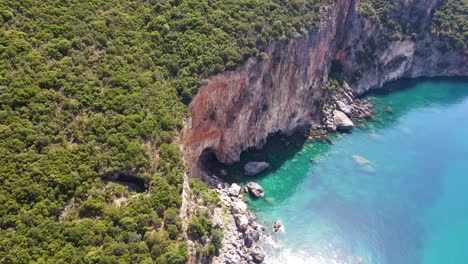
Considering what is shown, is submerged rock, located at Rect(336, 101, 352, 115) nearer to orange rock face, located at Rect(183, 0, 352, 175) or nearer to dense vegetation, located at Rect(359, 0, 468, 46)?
orange rock face, located at Rect(183, 0, 352, 175)

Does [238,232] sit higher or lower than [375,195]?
higher

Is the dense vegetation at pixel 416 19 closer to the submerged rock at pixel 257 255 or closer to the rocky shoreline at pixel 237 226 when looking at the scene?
the rocky shoreline at pixel 237 226

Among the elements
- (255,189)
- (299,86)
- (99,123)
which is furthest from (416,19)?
(99,123)

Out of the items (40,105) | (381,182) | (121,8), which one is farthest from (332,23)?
(40,105)

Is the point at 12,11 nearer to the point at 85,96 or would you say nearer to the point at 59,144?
the point at 85,96

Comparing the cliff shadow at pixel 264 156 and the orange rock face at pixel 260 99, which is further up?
the orange rock face at pixel 260 99

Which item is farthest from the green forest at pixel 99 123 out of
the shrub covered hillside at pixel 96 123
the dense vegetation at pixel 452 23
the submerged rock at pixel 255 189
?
the dense vegetation at pixel 452 23

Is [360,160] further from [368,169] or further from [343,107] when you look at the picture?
[343,107]
